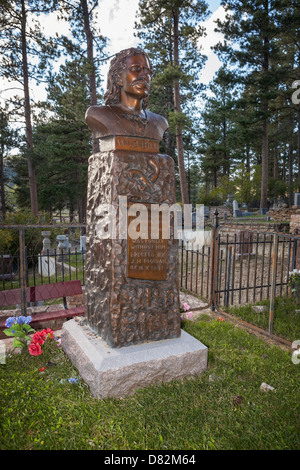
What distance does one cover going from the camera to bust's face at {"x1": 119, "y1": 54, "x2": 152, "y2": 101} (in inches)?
115

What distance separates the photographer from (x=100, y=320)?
10.1ft

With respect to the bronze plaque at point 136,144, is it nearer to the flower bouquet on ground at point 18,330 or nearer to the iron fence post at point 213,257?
the flower bouquet on ground at point 18,330

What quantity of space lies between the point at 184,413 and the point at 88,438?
2.47 feet

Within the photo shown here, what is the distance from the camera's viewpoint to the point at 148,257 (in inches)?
119

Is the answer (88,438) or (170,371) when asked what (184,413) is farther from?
(88,438)

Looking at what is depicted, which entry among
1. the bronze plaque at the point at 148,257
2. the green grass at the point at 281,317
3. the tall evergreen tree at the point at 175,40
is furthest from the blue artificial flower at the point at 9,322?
the tall evergreen tree at the point at 175,40

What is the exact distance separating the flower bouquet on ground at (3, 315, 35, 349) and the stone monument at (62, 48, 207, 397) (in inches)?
24.0

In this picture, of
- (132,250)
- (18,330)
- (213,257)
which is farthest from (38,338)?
(213,257)

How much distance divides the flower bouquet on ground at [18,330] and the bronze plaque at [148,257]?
1466 millimetres

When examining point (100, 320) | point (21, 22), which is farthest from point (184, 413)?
point (21, 22)

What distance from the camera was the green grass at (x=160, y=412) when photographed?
214 centimetres

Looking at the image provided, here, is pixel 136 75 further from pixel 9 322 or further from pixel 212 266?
pixel 212 266

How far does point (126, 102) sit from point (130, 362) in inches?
96.1
